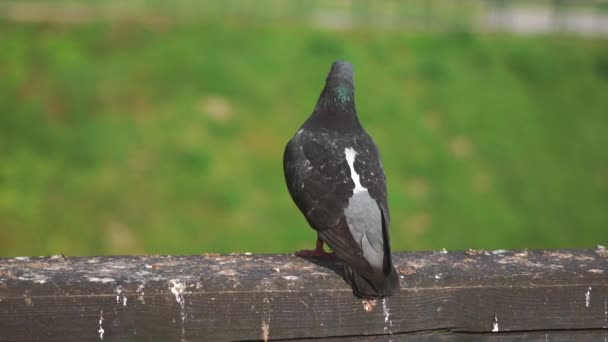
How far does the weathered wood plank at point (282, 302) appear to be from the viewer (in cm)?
293

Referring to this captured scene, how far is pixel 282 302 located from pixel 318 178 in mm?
1153

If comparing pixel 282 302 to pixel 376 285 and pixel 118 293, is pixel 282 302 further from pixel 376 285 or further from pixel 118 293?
pixel 118 293

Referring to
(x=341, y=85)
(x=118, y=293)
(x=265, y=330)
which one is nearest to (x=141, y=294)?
(x=118, y=293)

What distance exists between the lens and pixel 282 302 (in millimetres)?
3045

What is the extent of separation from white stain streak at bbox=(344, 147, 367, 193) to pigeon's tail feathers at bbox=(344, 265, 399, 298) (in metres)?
0.76

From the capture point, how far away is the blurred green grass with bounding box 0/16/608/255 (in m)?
15.0

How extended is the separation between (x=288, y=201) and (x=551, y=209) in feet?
15.1

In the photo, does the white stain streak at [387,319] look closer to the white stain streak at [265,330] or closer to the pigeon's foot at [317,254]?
the white stain streak at [265,330]

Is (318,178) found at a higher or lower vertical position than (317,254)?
higher

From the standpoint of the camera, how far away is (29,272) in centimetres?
311

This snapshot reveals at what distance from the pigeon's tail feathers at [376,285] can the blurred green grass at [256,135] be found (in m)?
11.2

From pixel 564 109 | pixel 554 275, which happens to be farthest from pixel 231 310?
pixel 564 109

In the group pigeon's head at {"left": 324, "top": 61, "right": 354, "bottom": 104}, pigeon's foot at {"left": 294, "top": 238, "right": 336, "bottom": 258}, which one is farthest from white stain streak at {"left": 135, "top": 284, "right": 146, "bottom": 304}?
pigeon's head at {"left": 324, "top": 61, "right": 354, "bottom": 104}

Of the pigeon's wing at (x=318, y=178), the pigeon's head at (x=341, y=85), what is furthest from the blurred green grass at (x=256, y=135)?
the pigeon's wing at (x=318, y=178)
